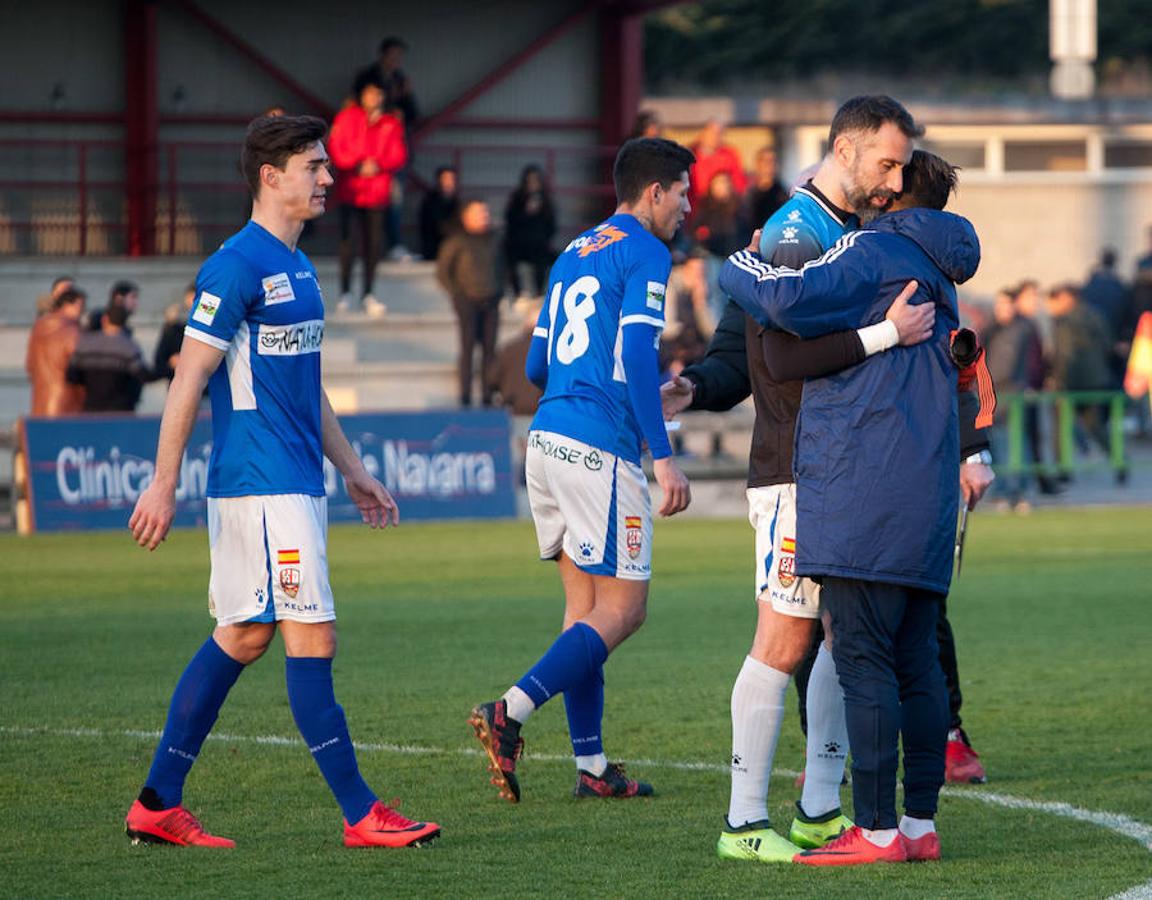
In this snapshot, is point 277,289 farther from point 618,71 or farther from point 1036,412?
point 618,71

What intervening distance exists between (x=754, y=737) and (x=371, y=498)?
1.40m

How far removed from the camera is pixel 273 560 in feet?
20.4

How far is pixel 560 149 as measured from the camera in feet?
92.1

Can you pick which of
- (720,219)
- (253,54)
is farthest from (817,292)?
(253,54)

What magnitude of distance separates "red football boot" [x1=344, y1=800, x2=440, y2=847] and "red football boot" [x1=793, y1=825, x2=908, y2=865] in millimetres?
1109

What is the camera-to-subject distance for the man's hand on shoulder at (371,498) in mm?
6699

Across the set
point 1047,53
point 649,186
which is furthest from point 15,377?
point 1047,53

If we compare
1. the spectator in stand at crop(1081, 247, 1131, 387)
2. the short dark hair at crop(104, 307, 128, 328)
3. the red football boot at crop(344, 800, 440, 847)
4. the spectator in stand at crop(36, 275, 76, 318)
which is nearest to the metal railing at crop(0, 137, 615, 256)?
the spectator in stand at crop(36, 275, 76, 318)

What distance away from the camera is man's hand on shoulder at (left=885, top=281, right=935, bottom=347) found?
19.1 feet

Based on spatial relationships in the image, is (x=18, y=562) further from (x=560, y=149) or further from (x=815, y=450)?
(x=560, y=149)

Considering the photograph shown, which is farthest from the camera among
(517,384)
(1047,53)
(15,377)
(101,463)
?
(1047,53)

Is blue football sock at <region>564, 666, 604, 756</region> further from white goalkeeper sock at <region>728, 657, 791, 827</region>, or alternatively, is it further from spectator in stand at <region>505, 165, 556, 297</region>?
spectator in stand at <region>505, 165, 556, 297</region>

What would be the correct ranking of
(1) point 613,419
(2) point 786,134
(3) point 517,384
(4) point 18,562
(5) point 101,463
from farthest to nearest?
(2) point 786,134, (3) point 517,384, (5) point 101,463, (4) point 18,562, (1) point 613,419

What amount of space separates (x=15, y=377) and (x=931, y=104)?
1679cm
